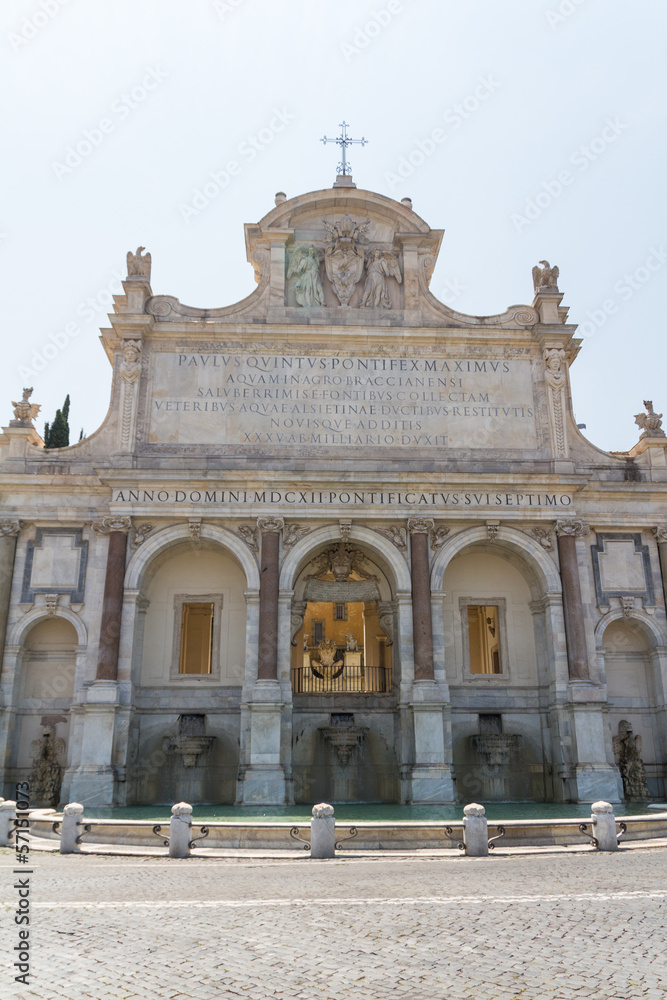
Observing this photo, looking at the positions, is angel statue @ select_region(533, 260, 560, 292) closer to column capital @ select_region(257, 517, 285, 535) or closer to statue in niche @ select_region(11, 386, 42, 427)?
column capital @ select_region(257, 517, 285, 535)

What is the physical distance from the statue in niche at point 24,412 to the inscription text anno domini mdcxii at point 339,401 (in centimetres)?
432

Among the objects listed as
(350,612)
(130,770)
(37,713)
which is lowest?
(130,770)

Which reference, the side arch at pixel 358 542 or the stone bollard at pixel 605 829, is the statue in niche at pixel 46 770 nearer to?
the side arch at pixel 358 542

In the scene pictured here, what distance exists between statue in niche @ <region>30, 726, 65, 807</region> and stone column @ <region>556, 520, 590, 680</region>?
1578 cm

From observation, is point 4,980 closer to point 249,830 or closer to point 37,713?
point 249,830

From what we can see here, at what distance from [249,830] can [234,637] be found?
12352 millimetres

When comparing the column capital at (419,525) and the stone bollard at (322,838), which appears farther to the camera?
the column capital at (419,525)

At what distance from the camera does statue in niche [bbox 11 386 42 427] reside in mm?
28406

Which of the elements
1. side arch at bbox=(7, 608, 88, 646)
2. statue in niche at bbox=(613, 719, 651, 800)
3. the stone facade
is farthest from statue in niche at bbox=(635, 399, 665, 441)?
side arch at bbox=(7, 608, 88, 646)

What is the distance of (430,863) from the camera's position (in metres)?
13.7

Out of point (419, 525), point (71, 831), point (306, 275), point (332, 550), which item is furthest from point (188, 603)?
point (71, 831)

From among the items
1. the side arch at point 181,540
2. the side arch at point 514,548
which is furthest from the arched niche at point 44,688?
the side arch at point 514,548

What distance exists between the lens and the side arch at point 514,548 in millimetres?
26422

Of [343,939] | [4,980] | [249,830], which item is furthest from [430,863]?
[4,980]
